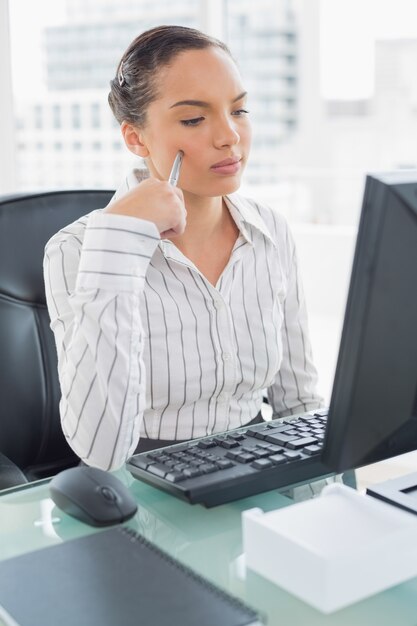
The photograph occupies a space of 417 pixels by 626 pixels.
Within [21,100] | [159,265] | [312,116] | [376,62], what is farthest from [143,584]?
[312,116]

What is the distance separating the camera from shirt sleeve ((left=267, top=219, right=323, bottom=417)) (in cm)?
161

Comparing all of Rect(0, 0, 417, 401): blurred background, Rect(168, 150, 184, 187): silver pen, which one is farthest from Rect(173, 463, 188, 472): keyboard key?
Rect(0, 0, 417, 401): blurred background

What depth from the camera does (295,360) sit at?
5.31 feet

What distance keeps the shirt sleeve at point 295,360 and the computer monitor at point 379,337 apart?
746mm

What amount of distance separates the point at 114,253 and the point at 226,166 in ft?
0.98

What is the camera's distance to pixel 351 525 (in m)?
0.84

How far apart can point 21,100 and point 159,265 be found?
2229 mm

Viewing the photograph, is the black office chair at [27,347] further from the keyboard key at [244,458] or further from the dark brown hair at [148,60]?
the keyboard key at [244,458]

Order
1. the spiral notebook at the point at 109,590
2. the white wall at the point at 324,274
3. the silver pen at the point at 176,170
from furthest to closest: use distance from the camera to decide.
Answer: the white wall at the point at 324,274 < the silver pen at the point at 176,170 < the spiral notebook at the point at 109,590

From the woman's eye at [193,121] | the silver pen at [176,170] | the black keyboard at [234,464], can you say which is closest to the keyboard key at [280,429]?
the black keyboard at [234,464]

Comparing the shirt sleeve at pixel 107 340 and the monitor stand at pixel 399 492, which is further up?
the shirt sleeve at pixel 107 340

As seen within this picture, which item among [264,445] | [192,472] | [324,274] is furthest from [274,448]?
[324,274]

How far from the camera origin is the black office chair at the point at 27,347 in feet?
4.95

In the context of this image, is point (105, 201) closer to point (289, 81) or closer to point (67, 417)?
point (67, 417)
